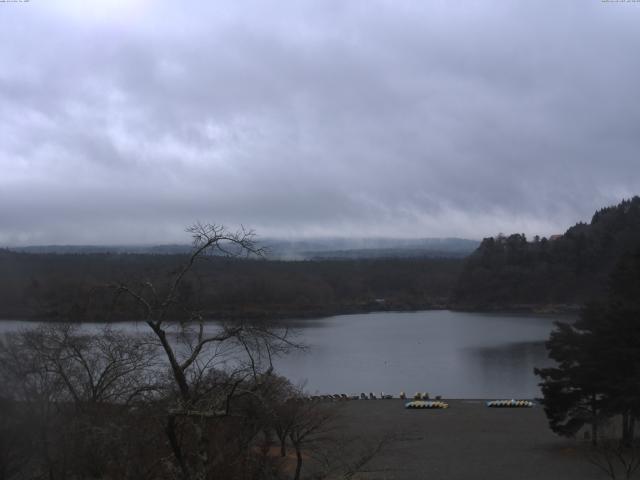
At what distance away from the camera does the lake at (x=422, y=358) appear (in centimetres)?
2456

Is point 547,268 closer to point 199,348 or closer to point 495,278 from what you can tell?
point 495,278

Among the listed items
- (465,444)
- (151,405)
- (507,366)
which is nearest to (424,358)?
(507,366)

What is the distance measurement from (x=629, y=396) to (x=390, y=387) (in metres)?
14.2

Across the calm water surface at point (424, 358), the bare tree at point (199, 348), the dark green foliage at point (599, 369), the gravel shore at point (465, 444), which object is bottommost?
the calm water surface at point (424, 358)

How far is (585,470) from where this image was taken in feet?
37.2

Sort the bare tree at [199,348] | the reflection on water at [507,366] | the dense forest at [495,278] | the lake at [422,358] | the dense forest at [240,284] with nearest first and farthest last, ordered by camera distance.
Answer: the bare tree at [199,348], the dense forest at [240,284], the reflection on water at [507,366], the lake at [422,358], the dense forest at [495,278]

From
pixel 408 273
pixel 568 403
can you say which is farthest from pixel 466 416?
pixel 408 273

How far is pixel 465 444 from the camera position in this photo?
47.4 feet

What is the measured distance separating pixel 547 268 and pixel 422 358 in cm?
3516

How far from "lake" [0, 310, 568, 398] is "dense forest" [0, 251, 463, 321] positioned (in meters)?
1.06

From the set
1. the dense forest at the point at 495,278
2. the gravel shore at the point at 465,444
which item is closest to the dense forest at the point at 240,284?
the dense forest at the point at 495,278

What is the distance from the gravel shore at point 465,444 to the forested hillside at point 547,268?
1753 inches

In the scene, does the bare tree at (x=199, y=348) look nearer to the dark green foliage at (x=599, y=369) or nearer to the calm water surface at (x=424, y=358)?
the dark green foliage at (x=599, y=369)

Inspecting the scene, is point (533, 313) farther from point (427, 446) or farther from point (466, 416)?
point (427, 446)
